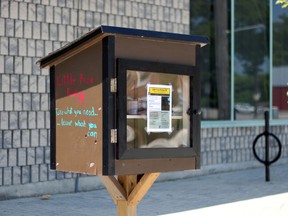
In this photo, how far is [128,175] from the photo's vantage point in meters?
4.34

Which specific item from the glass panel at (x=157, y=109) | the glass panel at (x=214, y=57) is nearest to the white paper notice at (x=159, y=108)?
the glass panel at (x=157, y=109)

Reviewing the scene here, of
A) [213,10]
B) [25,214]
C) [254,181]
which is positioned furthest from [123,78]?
A: [213,10]

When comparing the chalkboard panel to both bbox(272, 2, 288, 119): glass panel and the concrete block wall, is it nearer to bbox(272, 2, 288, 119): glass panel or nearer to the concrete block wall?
the concrete block wall

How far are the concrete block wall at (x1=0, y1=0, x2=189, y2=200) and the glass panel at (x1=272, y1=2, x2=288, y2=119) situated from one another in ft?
18.1

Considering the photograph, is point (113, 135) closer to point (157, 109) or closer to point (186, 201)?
point (157, 109)

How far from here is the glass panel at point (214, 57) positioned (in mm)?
11711

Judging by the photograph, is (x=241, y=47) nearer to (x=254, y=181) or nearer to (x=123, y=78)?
(x=254, y=181)

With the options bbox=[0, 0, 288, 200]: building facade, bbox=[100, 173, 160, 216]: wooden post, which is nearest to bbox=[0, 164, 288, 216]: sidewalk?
bbox=[0, 0, 288, 200]: building facade

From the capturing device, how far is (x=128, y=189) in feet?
14.8

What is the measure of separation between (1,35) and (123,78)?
187 inches

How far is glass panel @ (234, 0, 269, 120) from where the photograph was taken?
12.5 m

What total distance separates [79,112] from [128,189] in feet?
2.28

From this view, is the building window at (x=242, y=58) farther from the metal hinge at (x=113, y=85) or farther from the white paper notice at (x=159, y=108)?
the metal hinge at (x=113, y=85)

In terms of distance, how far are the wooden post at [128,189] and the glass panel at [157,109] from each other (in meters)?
0.29
